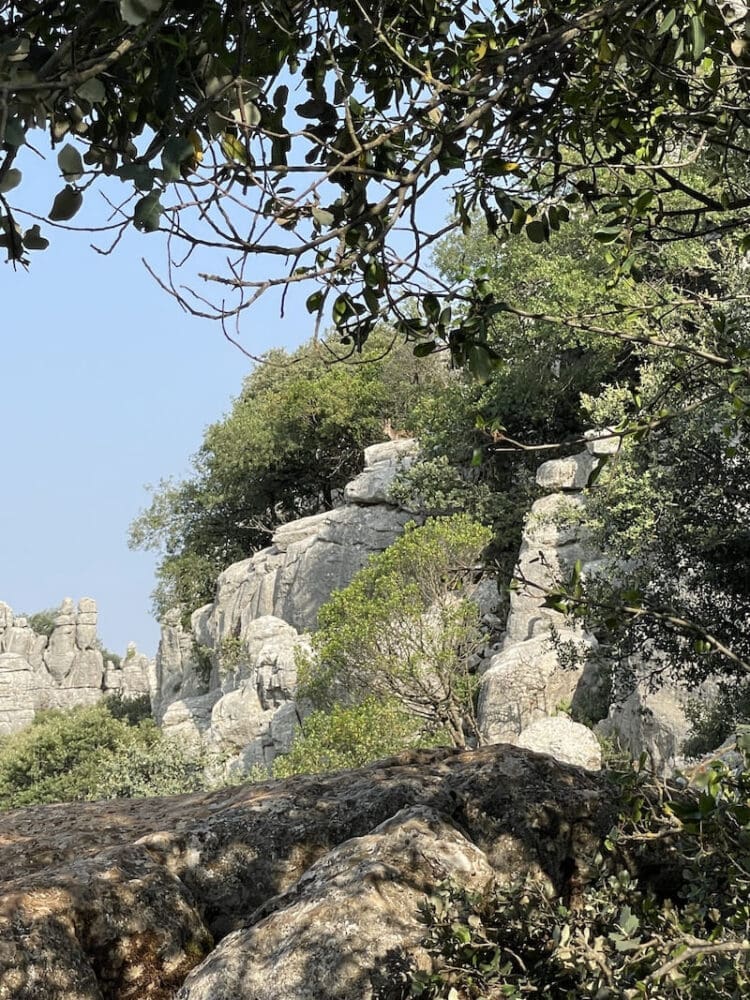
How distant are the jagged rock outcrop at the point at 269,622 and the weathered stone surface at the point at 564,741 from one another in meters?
10.3

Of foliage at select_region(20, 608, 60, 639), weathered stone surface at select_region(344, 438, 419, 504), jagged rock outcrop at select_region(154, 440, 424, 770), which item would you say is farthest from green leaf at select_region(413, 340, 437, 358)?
Result: foliage at select_region(20, 608, 60, 639)

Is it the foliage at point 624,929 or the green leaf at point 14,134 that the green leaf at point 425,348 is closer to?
the foliage at point 624,929

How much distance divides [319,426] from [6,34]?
1666 inches

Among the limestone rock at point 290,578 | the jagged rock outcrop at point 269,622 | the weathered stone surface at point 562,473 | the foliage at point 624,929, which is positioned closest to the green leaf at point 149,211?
the foliage at point 624,929

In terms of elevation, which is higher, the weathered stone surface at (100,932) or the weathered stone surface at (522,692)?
the weathered stone surface at (522,692)

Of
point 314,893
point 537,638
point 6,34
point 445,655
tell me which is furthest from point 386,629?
point 6,34

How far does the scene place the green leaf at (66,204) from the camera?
2566mm

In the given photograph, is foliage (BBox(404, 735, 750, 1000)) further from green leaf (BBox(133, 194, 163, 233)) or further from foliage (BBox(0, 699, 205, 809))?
foliage (BBox(0, 699, 205, 809))

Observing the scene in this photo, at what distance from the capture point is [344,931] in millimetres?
3805

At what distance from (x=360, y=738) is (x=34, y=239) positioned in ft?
50.0

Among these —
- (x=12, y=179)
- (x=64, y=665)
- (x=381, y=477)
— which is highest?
(x=381, y=477)

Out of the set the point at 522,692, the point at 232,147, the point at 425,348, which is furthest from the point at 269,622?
the point at 232,147

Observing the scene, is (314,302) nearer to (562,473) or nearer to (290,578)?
(562,473)

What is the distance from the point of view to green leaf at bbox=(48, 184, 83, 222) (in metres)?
2.57
